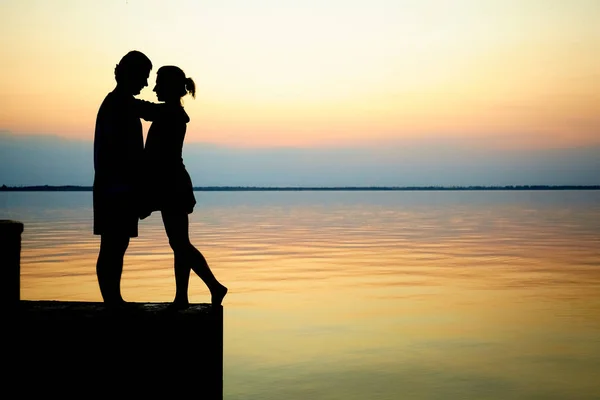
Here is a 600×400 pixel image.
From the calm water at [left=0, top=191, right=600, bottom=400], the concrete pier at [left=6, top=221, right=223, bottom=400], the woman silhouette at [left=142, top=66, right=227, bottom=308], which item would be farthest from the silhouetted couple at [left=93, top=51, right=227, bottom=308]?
the calm water at [left=0, top=191, right=600, bottom=400]

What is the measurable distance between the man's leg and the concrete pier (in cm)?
41

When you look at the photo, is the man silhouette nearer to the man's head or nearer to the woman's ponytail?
the man's head

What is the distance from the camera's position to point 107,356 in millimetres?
6492

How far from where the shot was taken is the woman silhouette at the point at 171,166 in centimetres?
714

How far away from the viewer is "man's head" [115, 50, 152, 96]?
694 cm

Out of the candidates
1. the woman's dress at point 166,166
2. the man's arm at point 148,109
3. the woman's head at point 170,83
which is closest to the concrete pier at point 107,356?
the woman's dress at point 166,166

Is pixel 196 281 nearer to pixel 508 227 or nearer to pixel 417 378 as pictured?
pixel 417 378

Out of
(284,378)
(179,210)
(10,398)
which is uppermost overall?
(179,210)

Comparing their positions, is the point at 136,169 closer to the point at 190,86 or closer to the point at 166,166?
the point at 166,166

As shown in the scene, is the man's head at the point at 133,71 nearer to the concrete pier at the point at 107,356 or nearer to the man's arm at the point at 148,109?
the man's arm at the point at 148,109

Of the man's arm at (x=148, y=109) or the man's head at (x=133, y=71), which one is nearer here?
the man's head at (x=133, y=71)

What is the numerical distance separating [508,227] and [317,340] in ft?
121

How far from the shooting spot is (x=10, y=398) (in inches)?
255

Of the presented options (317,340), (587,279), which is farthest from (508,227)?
(317,340)
